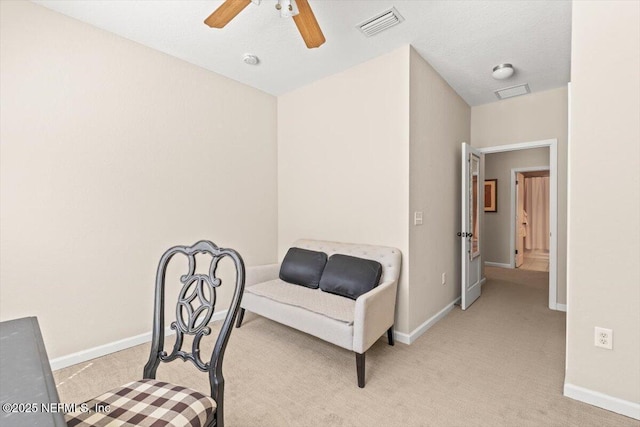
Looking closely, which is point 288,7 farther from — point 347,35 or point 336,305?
point 336,305

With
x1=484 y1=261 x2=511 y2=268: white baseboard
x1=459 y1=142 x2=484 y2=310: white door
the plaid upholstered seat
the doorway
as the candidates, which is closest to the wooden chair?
the plaid upholstered seat

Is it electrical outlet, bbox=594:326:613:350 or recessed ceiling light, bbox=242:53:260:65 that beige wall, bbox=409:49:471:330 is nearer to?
electrical outlet, bbox=594:326:613:350

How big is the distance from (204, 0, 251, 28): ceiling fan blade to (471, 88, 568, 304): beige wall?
3670 millimetres

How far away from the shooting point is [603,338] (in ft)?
5.81

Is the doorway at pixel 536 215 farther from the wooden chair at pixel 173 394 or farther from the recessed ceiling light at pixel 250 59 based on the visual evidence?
the wooden chair at pixel 173 394

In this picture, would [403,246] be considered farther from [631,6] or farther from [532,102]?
[532,102]

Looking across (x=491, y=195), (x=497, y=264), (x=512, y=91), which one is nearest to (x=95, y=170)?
(x=512, y=91)

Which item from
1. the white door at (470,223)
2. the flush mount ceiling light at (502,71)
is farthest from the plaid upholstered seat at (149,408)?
the flush mount ceiling light at (502,71)

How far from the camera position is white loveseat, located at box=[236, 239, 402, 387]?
207 cm

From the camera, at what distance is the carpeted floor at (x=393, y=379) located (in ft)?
5.65

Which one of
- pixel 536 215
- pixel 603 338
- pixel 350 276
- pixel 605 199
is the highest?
pixel 605 199

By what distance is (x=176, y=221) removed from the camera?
2.86m

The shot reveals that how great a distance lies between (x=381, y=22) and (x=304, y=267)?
2.25 metres

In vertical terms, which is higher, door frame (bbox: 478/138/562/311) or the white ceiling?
the white ceiling
